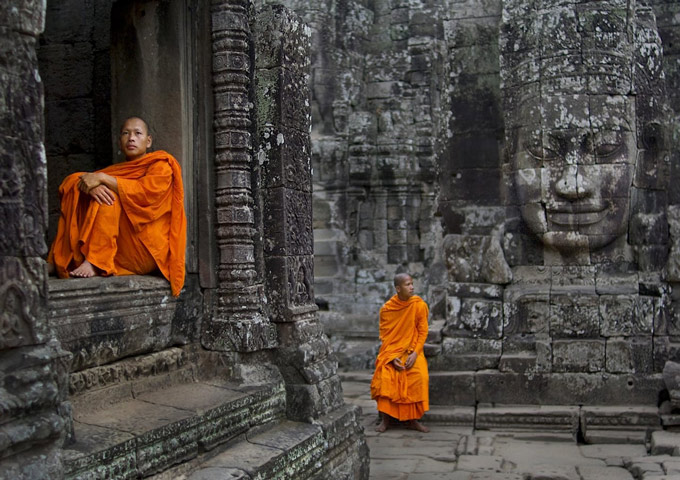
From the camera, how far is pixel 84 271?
432cm

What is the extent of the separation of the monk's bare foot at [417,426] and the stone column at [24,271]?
4.89m

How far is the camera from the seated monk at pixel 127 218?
445cm

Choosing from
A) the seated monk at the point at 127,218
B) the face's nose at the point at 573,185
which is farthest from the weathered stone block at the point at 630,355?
the seated monk at the point at 127,218

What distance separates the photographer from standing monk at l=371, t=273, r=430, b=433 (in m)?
7.47

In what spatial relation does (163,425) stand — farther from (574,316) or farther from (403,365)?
(574,316)

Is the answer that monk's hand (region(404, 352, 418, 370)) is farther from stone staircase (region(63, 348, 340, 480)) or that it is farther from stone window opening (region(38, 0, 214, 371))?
stone window opening (region(38, 0, 214, 371))

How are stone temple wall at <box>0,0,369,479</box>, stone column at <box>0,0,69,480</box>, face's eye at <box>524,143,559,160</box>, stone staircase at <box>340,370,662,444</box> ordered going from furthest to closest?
face's eye at <box>524,143,559,160</box>
stone staircase at <box>340,370,662,444</box>
stone temple wall at <box>0,0,369,479</box>
stone column at <box>0,0,69,480</box>

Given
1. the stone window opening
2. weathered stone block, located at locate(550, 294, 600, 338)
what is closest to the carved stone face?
weathered stone block, located at locate(550, 294, 600, 338)

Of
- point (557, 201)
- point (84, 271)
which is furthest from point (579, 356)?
point (84, 271)

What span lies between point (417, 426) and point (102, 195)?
4152mm

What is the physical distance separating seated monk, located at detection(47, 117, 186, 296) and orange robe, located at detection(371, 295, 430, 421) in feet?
10.6

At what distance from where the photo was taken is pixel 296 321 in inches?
212

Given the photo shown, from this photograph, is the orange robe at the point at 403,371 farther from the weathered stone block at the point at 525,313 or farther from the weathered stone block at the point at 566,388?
the weathered stone block at the point at 525,313

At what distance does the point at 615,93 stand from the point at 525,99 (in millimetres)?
853
